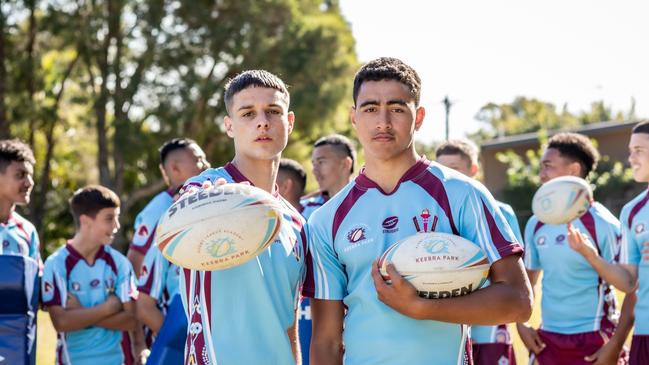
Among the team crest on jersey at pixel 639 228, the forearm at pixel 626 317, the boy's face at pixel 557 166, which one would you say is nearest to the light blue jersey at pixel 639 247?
the team crest on jersey at pixel 639 228

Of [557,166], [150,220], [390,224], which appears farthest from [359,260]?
[557,166]

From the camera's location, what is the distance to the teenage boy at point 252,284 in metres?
3.63

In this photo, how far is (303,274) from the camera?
12.7ft

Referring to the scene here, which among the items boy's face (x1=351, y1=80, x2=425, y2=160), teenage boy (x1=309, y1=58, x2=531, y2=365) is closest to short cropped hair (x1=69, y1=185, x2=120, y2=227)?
teenage boy (x1=309, y1=58, x2=531, y2=365)

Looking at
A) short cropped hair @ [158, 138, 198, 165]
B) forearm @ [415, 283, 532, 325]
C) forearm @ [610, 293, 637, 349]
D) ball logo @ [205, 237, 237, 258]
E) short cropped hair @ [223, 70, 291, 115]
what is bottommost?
forearm @ [610, 293, 637, 349]

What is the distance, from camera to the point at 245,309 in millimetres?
3648

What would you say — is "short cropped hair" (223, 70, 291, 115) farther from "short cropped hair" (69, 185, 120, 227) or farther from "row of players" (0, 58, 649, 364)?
"short cropped hair" (69, 185, 120, 227)

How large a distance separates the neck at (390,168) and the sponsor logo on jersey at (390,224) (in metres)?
0.16

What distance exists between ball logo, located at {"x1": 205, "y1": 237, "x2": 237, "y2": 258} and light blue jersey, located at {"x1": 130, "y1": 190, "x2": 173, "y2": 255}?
143 inches

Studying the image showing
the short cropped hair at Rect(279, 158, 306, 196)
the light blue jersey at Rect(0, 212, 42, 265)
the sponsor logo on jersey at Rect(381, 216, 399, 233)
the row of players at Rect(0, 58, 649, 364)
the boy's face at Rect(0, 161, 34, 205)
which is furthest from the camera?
the short cropped hair at Rect(279, 158, 306, 196)

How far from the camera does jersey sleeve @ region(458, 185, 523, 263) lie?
3.43 m

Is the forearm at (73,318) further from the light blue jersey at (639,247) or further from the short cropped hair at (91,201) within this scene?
the light blue jersey at (639,247)

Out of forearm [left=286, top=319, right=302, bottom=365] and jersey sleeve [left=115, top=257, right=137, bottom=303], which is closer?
forearm [left=286, top=319, right=302, bottom=365]

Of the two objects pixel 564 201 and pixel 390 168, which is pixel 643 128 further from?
pixel 390 168
